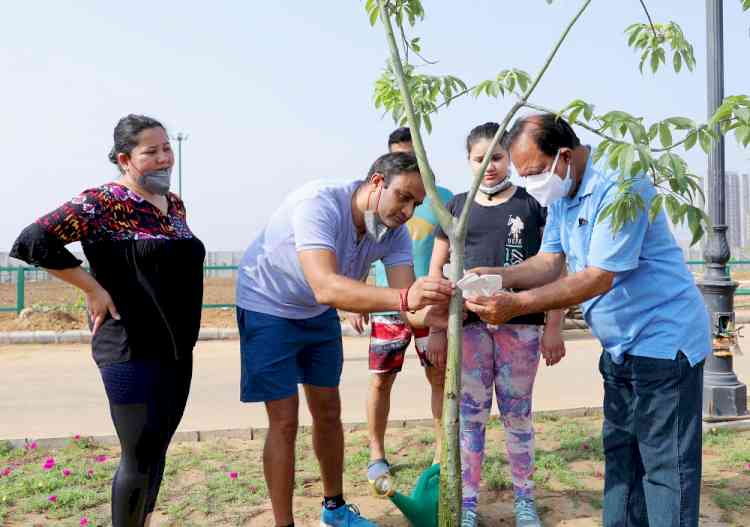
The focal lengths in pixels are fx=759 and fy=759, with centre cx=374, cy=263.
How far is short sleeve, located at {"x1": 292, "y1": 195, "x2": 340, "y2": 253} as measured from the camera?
9.15 ft

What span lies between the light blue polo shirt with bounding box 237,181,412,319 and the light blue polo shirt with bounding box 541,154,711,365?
2.77 ft

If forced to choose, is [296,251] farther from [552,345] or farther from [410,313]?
[552,345]

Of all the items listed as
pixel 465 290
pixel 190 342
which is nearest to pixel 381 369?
pixel 190 342

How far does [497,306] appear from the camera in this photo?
2551 mm

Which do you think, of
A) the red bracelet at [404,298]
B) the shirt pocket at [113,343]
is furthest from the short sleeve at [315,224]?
the shirt pocket at [113,343]

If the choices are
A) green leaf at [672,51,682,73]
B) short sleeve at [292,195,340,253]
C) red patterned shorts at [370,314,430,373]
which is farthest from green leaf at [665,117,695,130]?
red patterned shorts at [370,314,430,373]

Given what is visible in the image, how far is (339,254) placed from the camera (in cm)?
308

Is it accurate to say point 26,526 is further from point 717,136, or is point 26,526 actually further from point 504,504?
point 717,136

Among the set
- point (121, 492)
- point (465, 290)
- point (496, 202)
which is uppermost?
point (496, 202)

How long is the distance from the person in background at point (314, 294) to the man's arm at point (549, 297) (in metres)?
0.31

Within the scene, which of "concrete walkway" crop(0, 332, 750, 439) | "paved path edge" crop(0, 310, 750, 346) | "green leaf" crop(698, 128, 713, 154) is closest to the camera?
"green leaf" crop(698, 128, 713, 154)

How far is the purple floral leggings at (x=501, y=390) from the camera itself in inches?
136

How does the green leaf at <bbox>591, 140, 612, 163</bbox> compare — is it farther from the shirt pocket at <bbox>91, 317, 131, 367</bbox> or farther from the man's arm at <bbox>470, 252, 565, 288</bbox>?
the shirt pocket at <bbox>91, 317, 131, 367</bbox>

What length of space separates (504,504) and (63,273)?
2.41 metres
